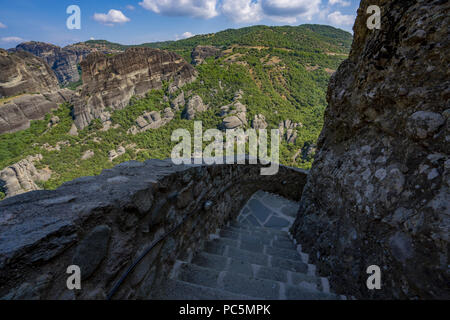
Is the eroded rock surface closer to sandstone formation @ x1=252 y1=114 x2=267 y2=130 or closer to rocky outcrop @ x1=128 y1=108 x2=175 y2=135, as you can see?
rocky outcrop @ x1=128 y1=108 x2=175 y2=135

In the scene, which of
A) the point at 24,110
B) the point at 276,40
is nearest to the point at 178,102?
the point at 24,110

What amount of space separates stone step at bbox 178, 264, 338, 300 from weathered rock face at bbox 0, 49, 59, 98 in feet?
144

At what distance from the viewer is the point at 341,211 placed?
176 cm

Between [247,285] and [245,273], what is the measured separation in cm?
23

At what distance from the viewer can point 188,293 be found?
122 centimetres

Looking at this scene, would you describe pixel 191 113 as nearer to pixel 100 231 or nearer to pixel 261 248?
pixel 261 248

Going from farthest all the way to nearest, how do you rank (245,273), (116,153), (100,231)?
(116,153), (245,273), (100,231)

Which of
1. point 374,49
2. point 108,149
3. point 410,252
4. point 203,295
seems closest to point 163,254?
point 203,295

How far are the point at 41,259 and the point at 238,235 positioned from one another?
2216 mm

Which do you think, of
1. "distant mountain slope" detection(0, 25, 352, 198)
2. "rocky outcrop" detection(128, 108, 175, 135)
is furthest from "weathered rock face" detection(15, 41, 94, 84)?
"rocky outcrop" detection(128, 108, 175, 135)

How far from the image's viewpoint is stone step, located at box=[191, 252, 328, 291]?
5.18ft

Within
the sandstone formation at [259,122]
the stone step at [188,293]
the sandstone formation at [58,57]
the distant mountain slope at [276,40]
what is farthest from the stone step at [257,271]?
the sandstone formation at [58,57]

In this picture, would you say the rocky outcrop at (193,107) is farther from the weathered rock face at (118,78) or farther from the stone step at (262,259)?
the stone step at (262,259)
